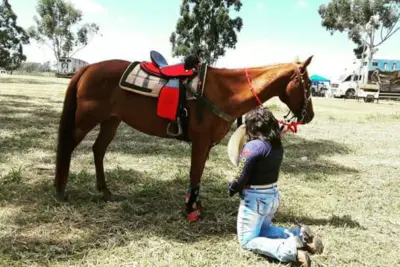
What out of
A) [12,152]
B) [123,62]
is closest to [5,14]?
[12,152]

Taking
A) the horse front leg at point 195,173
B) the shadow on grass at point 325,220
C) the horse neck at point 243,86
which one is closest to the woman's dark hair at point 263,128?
the horse neck at point 243,86

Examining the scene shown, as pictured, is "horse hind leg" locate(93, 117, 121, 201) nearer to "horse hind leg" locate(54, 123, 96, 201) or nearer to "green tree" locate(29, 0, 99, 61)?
"horse hind leg" locate(54, 123, 96, 201)

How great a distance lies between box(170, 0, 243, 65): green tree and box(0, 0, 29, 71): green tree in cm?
1609

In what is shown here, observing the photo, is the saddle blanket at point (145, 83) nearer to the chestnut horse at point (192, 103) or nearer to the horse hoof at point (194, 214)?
the chestnut horse at point (192, 103)

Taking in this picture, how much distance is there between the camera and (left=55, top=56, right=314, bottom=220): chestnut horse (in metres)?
4.05

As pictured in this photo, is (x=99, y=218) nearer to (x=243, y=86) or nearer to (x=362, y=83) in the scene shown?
(x=243, y=86)

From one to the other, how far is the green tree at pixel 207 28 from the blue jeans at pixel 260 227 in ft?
119

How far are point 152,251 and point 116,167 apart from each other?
2.90 metres

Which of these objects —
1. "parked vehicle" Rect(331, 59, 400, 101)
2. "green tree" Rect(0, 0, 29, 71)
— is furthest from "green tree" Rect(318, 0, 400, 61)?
"green tree" Rect(0, 0, 29, 71)

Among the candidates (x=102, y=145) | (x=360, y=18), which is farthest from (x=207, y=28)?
(x=102, y=145)

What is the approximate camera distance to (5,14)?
119 ft

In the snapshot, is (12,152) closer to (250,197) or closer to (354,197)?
(250,197)

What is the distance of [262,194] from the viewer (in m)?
3.38

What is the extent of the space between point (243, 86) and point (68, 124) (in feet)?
7.00
